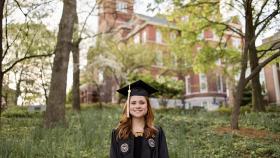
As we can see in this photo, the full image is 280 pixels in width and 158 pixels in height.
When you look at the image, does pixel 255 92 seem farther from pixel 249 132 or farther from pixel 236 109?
pixel 249 132

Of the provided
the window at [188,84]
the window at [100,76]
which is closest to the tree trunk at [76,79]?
the window at [100,76]

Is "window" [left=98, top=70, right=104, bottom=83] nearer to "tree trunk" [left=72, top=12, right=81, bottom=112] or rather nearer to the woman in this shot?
"tree trunk" [left=72, top=12, right=81, bottom=112]

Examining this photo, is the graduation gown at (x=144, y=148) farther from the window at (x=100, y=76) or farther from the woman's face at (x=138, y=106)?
the window at (x=100, y=76)

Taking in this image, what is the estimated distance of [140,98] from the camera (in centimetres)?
423

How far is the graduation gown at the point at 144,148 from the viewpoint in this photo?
3971 mm

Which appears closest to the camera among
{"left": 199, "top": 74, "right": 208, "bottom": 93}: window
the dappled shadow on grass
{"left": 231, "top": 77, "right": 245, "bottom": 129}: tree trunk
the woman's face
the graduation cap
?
the woman's face

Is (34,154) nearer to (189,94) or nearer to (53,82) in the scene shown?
(53,82)

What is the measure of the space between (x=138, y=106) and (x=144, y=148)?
515mm

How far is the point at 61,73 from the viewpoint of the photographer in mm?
10523

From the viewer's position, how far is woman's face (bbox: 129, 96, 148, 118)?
4.09m

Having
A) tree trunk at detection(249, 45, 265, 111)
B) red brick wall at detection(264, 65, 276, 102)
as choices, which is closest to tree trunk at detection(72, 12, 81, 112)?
tree trunk at detection(249, 45, 265, 111)

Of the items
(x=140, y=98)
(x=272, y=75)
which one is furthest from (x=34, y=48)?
(x=272, y=75)

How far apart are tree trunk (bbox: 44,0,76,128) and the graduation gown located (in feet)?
20.4

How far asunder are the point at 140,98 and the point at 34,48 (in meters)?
16.6
